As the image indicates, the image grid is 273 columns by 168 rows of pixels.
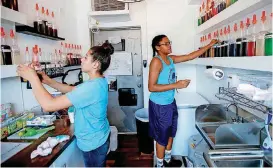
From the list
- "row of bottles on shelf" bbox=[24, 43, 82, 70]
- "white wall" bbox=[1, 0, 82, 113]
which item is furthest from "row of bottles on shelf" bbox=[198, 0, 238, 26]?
"white wall" bbox=[1, 0, 82, 113]

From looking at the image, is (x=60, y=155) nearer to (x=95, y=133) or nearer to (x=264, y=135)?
(x=95, y=133)

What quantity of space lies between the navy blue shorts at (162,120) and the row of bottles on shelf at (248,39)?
70cm

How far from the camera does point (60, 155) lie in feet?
4.24

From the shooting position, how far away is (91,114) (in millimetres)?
1366

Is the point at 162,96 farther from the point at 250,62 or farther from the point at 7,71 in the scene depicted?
the point at 7,71

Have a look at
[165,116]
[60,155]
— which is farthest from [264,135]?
[60,155]

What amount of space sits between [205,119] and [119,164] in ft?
4.20

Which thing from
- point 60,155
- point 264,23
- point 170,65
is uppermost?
point 264,23

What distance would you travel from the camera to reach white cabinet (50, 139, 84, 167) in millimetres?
1294

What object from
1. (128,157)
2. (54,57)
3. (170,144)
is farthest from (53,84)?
(128,157)

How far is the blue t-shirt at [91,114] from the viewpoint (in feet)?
4.14

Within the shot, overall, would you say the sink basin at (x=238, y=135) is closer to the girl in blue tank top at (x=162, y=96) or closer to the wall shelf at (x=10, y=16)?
the girl in blue tank top at (x=162, y=96)

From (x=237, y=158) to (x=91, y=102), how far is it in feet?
3.09

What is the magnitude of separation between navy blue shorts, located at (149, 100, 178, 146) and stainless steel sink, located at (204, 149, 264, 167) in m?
0.85
